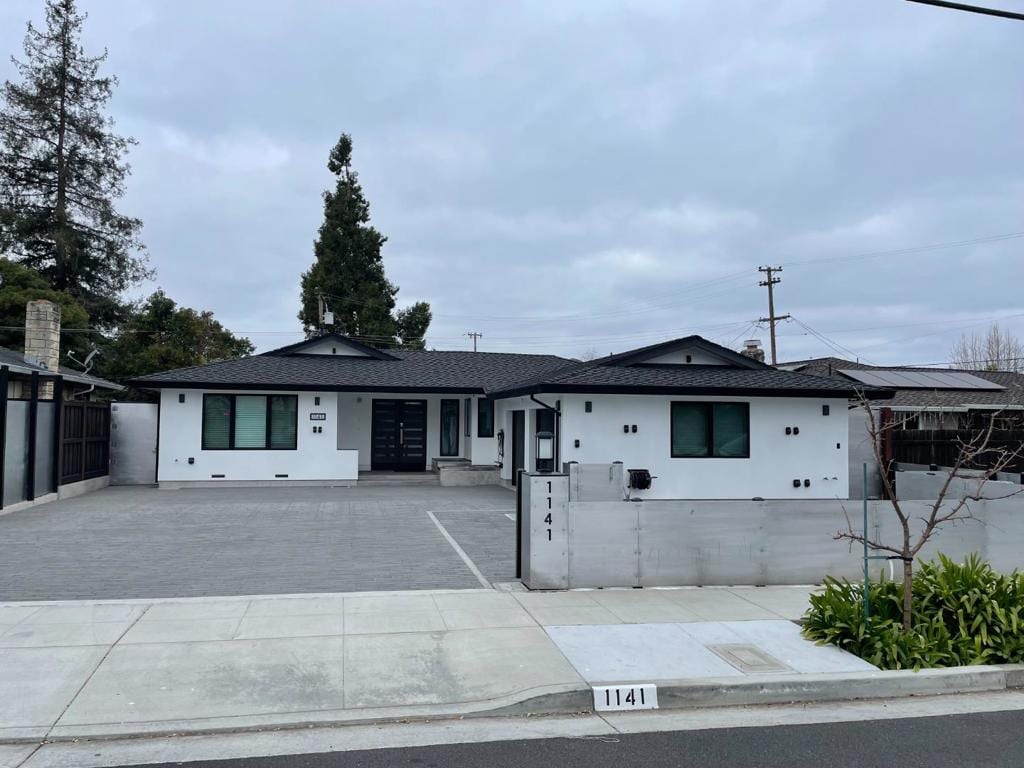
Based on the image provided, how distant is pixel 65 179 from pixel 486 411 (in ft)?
94.4

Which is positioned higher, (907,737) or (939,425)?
(939,425)

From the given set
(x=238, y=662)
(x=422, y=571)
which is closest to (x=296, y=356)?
(x=422, y=571)

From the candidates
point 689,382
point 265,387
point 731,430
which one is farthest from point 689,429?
point 265,387

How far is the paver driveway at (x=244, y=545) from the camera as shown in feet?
30.8

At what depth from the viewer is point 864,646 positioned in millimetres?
7078

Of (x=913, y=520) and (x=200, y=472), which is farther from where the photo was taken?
(x=200, y=472)

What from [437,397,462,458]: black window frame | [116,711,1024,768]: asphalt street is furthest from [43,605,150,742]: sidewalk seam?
[437,397,462,458]: black window frame

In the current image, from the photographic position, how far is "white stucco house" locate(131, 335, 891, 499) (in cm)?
1798

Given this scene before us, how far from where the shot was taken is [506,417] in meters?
23.0

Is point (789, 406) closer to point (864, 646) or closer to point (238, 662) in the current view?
point (864, 646)

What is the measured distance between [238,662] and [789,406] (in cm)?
1499

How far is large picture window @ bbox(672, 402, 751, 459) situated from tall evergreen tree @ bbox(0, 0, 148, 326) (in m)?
32.5

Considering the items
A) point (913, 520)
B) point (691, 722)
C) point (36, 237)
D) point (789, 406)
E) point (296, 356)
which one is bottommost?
point (691, 722)

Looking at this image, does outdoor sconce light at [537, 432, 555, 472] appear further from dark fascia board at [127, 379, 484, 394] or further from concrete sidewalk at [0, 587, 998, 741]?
concrete sidewalk at [0, 587, 998, 741]
